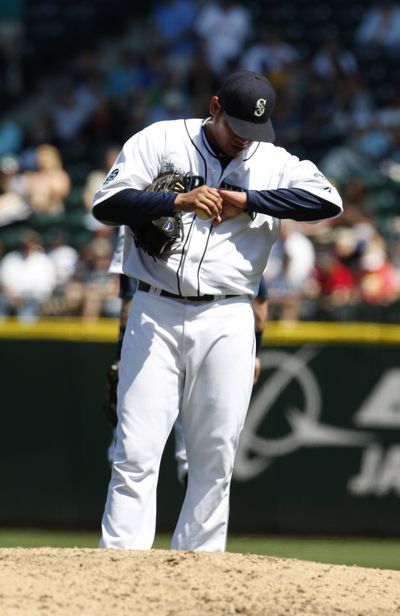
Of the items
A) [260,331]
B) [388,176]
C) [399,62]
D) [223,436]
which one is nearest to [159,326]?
[223,436]

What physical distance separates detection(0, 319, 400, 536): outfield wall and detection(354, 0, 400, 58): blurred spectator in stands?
5720 millimetres

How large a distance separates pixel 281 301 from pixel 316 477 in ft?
4.20

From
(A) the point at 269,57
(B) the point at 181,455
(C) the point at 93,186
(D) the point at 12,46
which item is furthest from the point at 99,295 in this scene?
(D) the point at 12,46

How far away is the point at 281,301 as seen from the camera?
873cm

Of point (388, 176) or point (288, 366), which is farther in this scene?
point (388, 176)

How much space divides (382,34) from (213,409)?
945 centimetres

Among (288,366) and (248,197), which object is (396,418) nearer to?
(288,366)

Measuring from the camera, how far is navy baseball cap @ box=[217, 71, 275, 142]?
4855mm

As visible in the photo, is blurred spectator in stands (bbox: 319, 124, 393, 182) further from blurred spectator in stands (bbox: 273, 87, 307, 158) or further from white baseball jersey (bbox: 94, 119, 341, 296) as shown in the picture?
white baseball jersey (bbox: 94, 119, 341, 296)

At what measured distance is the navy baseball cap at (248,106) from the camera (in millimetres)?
4855

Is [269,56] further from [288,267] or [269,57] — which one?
[288,267]

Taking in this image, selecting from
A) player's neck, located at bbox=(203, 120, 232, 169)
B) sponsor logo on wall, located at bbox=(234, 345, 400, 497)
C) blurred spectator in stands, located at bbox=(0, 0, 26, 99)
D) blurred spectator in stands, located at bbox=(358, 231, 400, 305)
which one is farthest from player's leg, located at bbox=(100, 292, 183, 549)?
blurred spectator in stands, located at bbox=(0, 0, 26, 99)

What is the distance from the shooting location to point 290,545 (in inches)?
327

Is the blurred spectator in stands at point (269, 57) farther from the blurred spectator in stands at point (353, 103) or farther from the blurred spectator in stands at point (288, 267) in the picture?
the blurred spectator in stands at point (288, 267)
